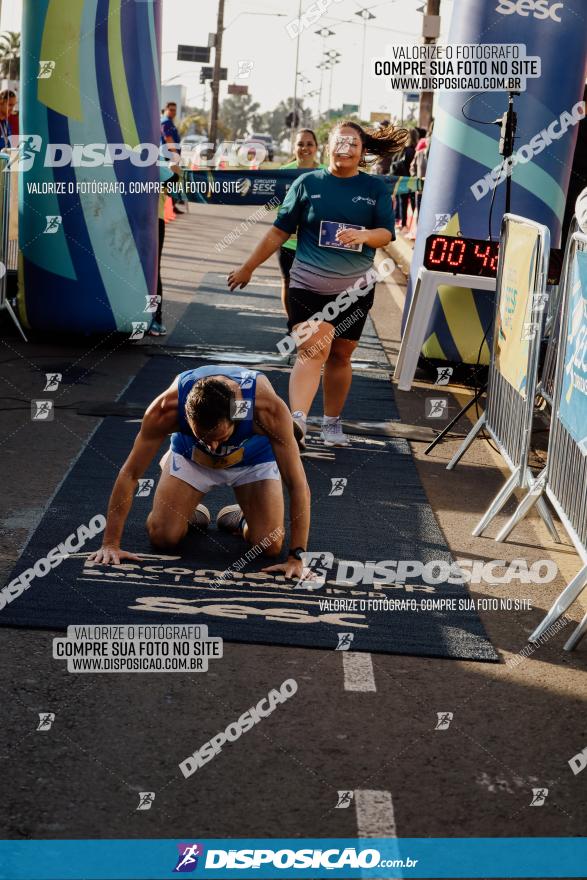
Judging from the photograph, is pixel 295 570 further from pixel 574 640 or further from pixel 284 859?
pixel 284 859

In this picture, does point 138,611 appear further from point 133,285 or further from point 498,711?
point 133,285

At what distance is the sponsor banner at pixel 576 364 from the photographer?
17.9 feet

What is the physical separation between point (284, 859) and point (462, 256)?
25.5ft

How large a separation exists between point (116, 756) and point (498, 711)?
144 cm

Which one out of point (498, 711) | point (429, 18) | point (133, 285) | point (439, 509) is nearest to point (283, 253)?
point (133, 285)

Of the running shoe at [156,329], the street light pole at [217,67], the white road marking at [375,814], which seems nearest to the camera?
the white road marking at [375,814]

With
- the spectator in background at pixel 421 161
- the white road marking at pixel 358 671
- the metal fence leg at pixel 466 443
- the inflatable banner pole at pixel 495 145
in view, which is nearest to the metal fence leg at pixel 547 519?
the metal fence leg at pixel 466 443

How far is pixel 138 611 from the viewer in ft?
17.9

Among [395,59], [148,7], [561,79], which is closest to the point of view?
[561,79]

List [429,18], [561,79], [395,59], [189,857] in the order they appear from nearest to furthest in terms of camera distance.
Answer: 1. [189,857]
2. [561,79]
3. [395,59]
4. [429,18]

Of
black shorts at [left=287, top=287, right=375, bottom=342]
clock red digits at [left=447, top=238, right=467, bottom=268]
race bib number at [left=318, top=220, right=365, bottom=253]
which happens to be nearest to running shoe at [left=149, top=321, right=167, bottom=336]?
clock red digits at [left=447, top=238, right=467, bottom=268]

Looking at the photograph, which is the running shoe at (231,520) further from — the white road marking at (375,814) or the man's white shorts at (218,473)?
the white road marking at (375,814)

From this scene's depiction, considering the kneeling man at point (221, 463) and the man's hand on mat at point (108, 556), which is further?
the man's hand on mat at point (108, 556)

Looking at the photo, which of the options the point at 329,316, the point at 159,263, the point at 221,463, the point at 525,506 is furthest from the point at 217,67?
the point at 221,463
